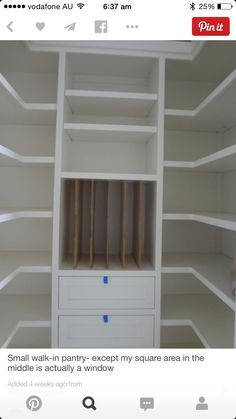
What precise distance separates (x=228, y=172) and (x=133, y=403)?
3.82 feet

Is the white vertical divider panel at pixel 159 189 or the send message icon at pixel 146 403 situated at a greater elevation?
the white vertical divider panel at pixel 159 189

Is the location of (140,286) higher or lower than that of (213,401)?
higher

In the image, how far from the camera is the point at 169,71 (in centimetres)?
133

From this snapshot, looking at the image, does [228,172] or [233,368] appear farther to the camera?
[228,172]

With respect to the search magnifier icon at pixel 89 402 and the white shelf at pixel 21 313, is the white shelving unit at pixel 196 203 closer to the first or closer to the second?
the white shelf at pixel 21 313

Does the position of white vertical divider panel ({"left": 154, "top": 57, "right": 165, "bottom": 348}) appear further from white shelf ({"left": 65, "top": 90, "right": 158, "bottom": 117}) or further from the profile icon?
the profile icon

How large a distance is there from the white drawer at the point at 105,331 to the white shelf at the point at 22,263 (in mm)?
229

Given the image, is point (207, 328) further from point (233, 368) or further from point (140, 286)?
point (233, 368)

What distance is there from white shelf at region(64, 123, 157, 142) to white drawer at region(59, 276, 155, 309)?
0.62 meters
